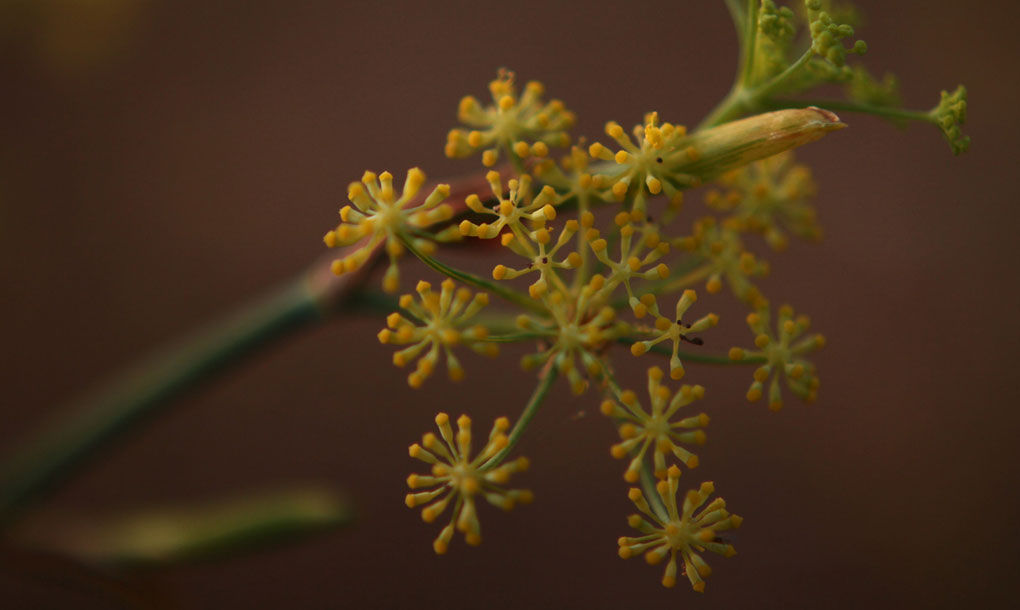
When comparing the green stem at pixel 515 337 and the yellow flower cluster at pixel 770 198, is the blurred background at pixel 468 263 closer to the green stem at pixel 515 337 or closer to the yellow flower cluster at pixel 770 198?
the yellow flower cluster at pixel 770 198

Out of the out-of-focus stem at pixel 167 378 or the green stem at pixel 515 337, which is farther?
the out-of-focus stem at pixel 167 378

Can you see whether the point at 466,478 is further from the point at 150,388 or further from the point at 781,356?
the point at 150,388

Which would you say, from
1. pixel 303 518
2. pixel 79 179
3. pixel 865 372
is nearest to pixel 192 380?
pixel 303 518

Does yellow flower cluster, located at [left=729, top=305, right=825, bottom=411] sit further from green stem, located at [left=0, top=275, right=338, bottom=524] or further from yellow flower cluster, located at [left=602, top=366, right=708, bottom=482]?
green stem, located at [left=0, top=275, right=338, bottom=524]

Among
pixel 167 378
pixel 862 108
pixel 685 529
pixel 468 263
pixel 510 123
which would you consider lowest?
pixel 685 529

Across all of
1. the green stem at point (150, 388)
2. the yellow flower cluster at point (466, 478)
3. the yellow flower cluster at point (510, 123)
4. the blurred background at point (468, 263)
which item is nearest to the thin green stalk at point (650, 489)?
the yellow flower cluster at point (466, 478)

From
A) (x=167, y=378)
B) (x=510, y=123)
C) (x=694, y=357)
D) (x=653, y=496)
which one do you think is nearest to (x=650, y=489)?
(x=653, y=496)
